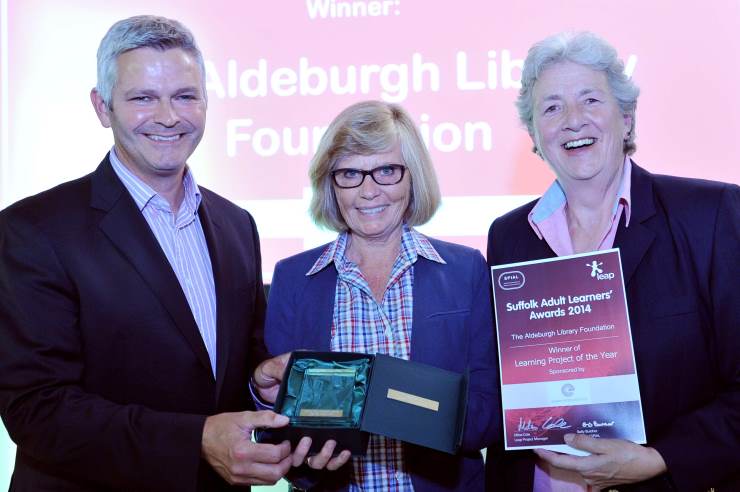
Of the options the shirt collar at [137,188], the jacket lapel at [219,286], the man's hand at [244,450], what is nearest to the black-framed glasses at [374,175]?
the jacket lapel at [219,286]

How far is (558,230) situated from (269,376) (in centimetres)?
97

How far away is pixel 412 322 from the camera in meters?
2.37

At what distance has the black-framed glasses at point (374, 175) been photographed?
2.47m

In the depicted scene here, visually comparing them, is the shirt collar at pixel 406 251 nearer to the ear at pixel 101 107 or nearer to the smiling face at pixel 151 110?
the smiling face at pixel 151 110

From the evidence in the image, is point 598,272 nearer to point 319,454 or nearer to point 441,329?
point 441,329

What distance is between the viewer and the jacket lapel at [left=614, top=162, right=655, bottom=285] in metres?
2.23

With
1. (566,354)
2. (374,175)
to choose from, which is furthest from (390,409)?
(374,175)

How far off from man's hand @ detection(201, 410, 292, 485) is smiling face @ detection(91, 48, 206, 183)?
801 millimetres

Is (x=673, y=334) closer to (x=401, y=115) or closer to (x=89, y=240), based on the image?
(x=401, y=115)

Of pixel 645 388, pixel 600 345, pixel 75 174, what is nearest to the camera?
pixel 600 345

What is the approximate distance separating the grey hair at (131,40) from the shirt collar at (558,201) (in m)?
1.19

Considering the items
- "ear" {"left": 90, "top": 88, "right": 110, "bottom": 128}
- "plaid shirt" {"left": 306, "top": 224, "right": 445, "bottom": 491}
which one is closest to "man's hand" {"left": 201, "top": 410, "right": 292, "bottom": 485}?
"plaid shirt" {"left": 306, "top": 224, "right": 445, "bottom": 491}

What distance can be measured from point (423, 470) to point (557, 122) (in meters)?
1.10

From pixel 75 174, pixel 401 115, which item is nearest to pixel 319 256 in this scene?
pixel 401 115
